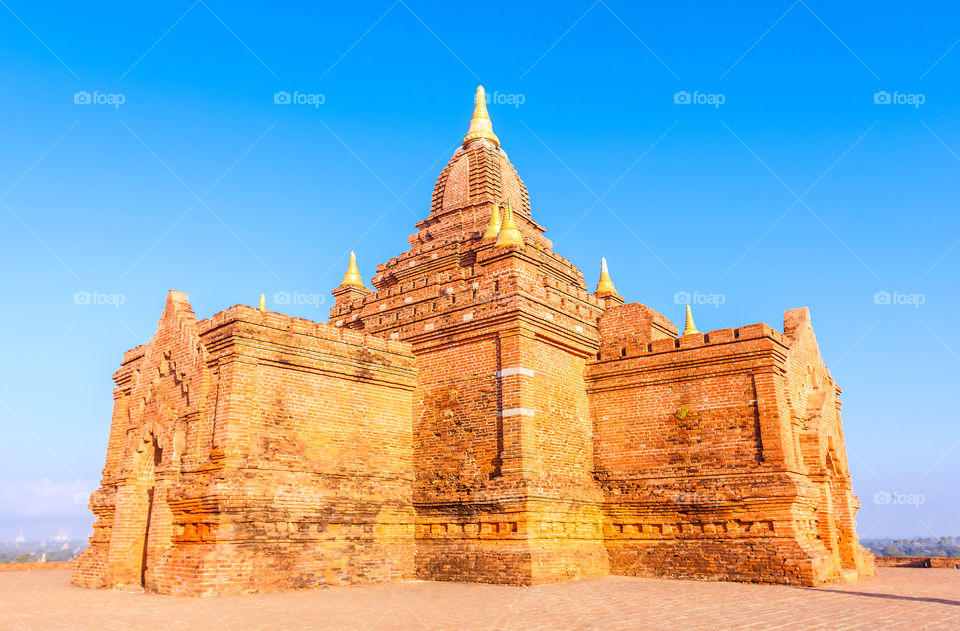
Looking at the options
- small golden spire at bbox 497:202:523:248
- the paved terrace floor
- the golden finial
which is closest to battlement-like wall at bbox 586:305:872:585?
the paved terrace floor

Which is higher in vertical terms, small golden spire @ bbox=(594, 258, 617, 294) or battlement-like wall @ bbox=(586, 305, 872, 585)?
small golden spire @ bbox=(594, 258, 617, 294)

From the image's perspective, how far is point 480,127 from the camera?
97.6ft

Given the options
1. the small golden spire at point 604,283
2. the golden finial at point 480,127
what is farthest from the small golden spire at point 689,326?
the golden finial at point 480,127

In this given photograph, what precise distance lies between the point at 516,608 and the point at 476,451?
20.8ft

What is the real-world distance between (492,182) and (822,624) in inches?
770

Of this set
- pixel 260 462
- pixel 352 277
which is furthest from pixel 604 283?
pixel 260 462

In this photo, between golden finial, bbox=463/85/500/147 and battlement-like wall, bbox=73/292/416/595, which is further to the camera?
golden finial, bbox=463/85/500/147

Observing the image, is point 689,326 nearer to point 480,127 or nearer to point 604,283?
point 604,283

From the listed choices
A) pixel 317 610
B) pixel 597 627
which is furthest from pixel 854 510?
pixel 317 610

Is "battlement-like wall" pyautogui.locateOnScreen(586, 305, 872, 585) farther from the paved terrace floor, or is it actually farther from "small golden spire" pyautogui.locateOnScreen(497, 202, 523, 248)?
"small golden spire" pyautogui.locateOnScreen(497, 202, 523, 248)

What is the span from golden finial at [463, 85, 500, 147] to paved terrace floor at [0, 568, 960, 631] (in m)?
17.8

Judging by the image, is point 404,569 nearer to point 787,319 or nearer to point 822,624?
point 822,624

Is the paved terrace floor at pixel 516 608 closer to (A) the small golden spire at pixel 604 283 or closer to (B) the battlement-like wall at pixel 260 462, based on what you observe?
(B) the battlement-like wall at pixel 260 462

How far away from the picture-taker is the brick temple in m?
17.2
